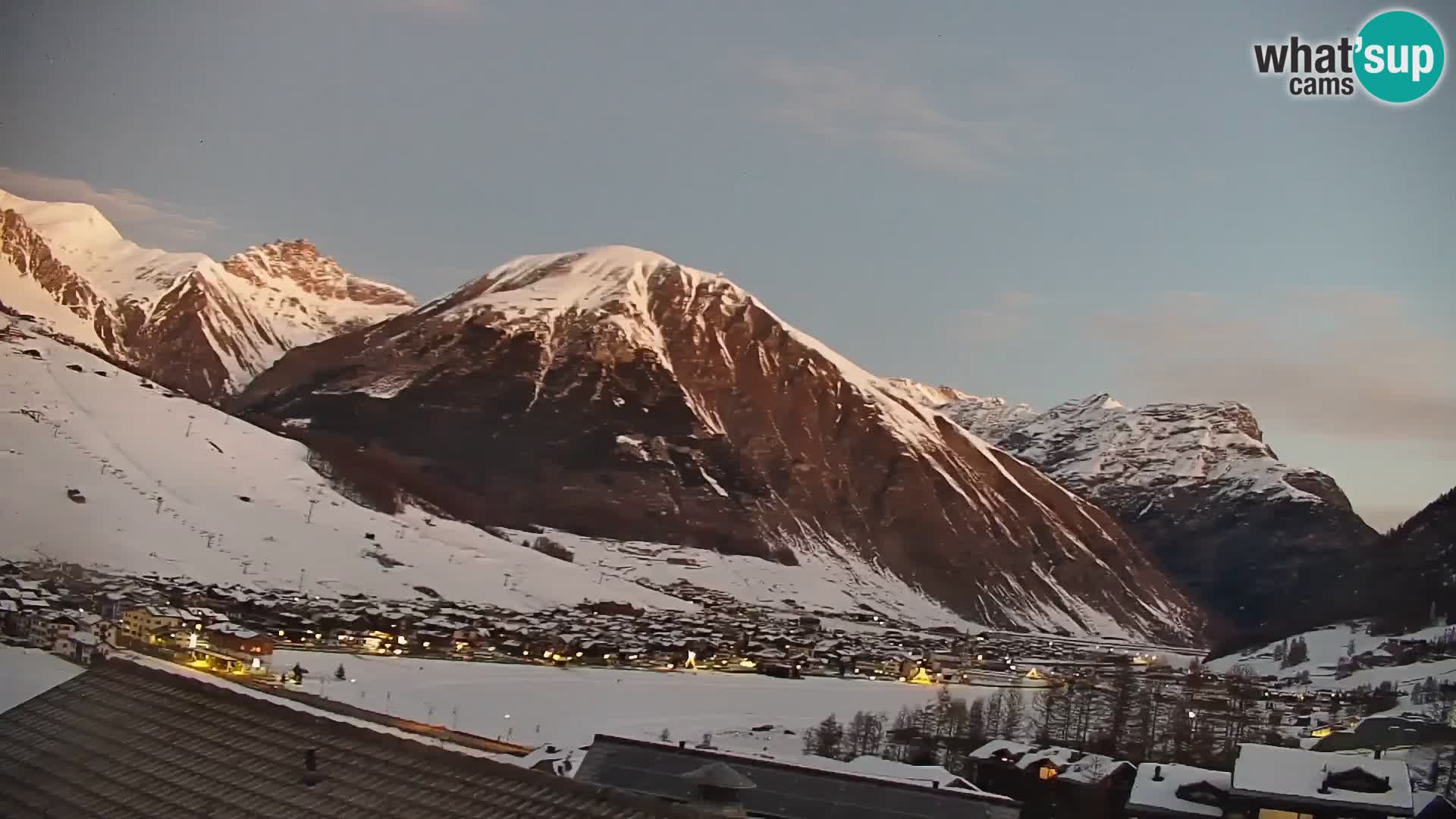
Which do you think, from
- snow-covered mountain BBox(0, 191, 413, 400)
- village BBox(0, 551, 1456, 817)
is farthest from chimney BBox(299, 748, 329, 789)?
snow-covered mountain BBox(0, 191, 413, 400)

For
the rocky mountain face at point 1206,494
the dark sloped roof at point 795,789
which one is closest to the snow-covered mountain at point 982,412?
the rocky mountain face at point 1206,494

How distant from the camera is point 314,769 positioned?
3184 mm

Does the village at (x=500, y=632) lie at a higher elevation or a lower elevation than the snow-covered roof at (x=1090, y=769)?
higher

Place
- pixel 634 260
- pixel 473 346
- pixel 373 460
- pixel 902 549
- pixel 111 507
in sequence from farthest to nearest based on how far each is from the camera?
1. pixel 634 260
2. pixel 473 346
3. pixel 902 549
4. pixel 373 460
5. pixel 111 507

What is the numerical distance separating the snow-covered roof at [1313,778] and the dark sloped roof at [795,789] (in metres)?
3.28

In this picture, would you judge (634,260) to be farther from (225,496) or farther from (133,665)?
(133,665)

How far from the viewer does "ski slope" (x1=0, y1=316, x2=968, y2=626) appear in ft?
94.5

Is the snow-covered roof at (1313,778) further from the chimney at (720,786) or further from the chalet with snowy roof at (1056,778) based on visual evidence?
the chimney at (720,786)

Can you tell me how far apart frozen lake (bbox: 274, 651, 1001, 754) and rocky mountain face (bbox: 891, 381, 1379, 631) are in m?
30.0

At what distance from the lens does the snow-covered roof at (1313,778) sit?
13.4m

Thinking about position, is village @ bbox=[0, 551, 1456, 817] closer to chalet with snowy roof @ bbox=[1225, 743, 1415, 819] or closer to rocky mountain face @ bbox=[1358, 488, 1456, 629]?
chalet with snowy roof @ bbox=[1225, 743, 1415, 819]

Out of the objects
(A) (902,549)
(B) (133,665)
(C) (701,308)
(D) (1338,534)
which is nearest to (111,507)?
(B) (133,665)

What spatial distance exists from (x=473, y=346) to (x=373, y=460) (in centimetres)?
1554

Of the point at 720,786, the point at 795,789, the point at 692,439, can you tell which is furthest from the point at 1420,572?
the point at 720,786
